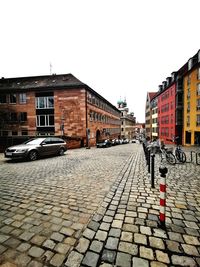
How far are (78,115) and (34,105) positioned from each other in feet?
28.3

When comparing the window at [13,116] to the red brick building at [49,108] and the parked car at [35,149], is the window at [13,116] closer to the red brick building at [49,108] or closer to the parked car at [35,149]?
the red brick building at [49,108]

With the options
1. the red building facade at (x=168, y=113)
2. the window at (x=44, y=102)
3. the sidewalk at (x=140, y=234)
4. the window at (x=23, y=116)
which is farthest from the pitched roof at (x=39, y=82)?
the sidewalk at (x=140, y=234)

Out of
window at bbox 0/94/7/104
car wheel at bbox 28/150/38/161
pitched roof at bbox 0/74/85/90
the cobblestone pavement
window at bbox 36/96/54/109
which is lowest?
the cobblestone pavement

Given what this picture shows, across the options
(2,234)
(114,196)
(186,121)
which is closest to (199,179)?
(114,196)

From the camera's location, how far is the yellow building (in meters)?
27.0

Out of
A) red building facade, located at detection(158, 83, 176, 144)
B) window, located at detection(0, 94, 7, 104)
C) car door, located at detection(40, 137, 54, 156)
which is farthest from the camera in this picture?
red building facade, located at detection(158, 83, 176, 144)

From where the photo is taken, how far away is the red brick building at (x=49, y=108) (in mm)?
25703

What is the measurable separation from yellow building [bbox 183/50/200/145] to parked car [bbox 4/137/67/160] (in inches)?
957

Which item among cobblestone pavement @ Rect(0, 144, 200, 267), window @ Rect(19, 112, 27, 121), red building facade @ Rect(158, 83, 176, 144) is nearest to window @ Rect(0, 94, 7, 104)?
window @ Rect(19, 112, 27, 121)

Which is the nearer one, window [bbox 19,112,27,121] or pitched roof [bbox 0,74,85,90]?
pitched roof [bbox 0,74,85,90]

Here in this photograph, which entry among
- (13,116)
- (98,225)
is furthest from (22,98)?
(98,225)

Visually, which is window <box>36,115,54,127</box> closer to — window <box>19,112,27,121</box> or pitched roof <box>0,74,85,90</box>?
window <box>19,112,27,121</box>

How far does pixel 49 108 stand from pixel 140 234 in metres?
26.8

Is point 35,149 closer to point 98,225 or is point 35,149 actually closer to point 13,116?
point 98,225
